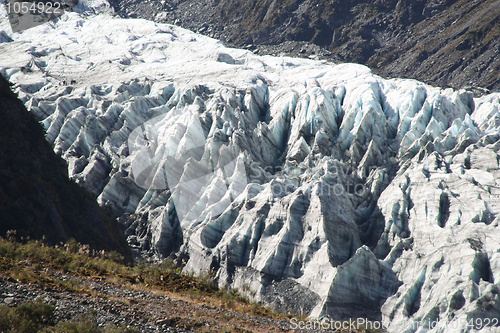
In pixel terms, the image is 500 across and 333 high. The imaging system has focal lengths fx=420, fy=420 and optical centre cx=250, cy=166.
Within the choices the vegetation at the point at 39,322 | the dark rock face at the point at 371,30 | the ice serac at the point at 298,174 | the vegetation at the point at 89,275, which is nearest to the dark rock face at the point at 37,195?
the vegetation at the point at 89,275

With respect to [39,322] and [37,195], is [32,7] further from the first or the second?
[39,322]

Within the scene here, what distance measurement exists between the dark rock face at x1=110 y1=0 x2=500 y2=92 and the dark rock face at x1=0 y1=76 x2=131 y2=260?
104 meters

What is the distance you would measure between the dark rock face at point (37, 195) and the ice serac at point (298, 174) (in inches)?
483

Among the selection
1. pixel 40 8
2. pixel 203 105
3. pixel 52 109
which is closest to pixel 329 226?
pixel 203 105

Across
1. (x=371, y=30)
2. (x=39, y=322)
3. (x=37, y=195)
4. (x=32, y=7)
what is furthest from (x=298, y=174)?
(x=371, y=30)

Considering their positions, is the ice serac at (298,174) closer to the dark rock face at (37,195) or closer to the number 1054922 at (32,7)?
the dark rock face at (37,195)

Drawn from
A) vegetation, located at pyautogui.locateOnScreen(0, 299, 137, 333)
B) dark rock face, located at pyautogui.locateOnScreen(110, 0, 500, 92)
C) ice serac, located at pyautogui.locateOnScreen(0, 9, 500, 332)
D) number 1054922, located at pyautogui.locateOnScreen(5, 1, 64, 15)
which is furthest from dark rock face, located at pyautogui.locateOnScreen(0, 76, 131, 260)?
number 1054922, located at pyautogui.locateOnScreen(5, 1, 64, 15)

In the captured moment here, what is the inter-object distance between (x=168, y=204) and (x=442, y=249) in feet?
91.7

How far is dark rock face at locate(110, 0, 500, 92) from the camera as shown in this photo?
124250mm

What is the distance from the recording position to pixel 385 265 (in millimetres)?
35719

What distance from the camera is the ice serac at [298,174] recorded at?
110 ft

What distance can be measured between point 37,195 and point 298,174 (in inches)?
1212

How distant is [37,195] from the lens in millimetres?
26844

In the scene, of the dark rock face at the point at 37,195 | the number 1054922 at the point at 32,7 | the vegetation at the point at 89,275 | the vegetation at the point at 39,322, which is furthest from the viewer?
the number 1054922 at the point at 32,7
